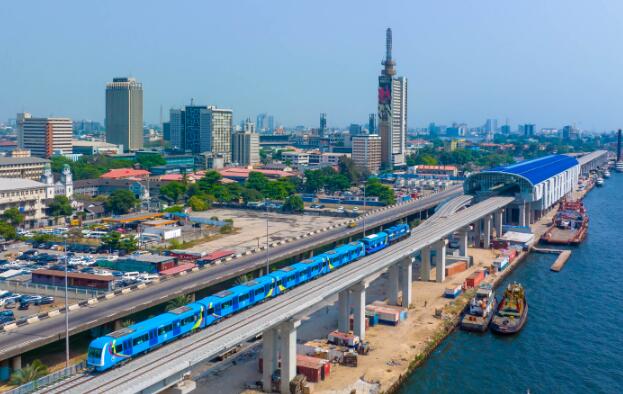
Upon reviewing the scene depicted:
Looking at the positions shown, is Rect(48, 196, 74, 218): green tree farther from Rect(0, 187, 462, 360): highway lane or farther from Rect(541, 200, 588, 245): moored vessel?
Rect(541, 200, 588, 245): moored vessel

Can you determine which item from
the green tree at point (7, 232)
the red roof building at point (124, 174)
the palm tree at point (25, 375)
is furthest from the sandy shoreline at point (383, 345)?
the red roof building at point (124, 174)

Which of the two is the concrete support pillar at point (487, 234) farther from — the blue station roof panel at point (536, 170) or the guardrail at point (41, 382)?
the guardrail at point (41, 382)

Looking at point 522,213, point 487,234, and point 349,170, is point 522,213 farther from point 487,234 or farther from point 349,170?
point 349,170

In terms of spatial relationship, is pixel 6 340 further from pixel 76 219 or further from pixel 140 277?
pixel 76 219

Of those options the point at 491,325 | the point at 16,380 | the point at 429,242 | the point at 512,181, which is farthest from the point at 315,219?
the point at 16,380

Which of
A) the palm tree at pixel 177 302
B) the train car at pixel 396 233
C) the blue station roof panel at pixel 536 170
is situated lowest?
the palm tree at pixel 177 302

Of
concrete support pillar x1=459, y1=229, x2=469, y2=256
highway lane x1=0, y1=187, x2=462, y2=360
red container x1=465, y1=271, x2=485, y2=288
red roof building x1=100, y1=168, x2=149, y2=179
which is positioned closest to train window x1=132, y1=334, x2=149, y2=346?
highway lane x1=0, y1=187, x2=462, y2=360
